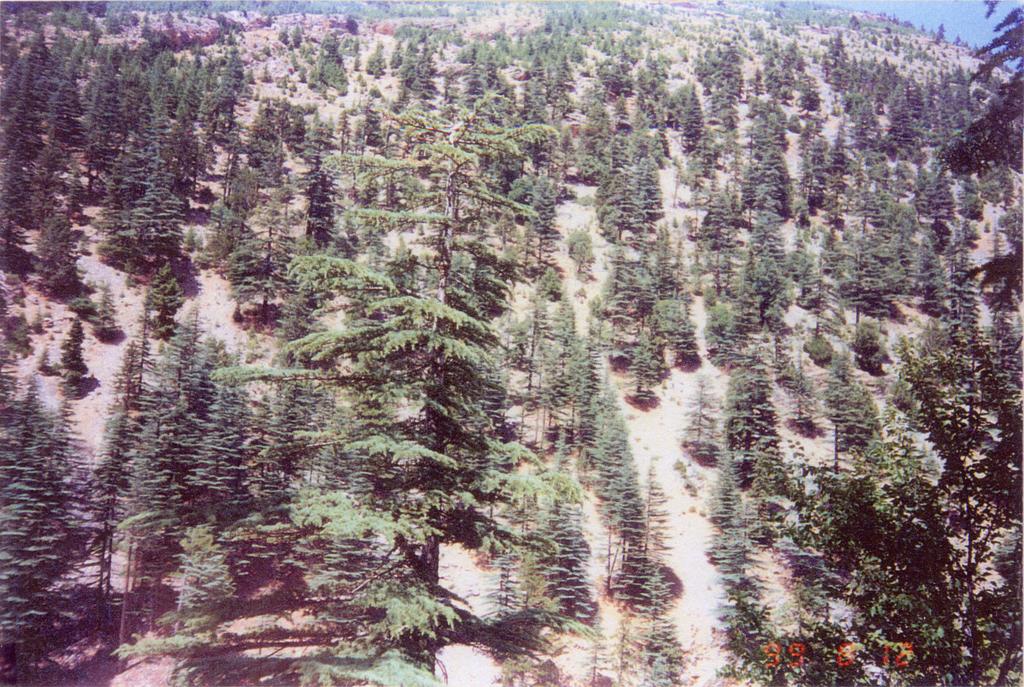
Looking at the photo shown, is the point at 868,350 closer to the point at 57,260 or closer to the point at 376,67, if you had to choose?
the point at 57,260

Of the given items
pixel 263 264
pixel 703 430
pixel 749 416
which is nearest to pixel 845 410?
pixel 749 416

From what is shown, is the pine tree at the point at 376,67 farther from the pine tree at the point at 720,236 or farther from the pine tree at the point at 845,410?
the pine tree at the point at 845,410

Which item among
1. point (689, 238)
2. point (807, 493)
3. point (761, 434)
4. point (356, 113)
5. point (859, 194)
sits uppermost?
point (356, 113)

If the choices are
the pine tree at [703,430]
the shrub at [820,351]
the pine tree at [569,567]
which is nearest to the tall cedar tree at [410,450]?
the pine tree at [569,567]

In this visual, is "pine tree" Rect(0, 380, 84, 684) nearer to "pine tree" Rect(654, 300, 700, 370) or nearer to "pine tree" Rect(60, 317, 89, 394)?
"pine tree" Rect(60, 317, 89, 394)

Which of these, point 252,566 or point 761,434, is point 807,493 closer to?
point 252,566

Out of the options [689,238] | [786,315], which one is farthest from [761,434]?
[689,238]

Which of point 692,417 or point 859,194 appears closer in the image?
point 692,417
